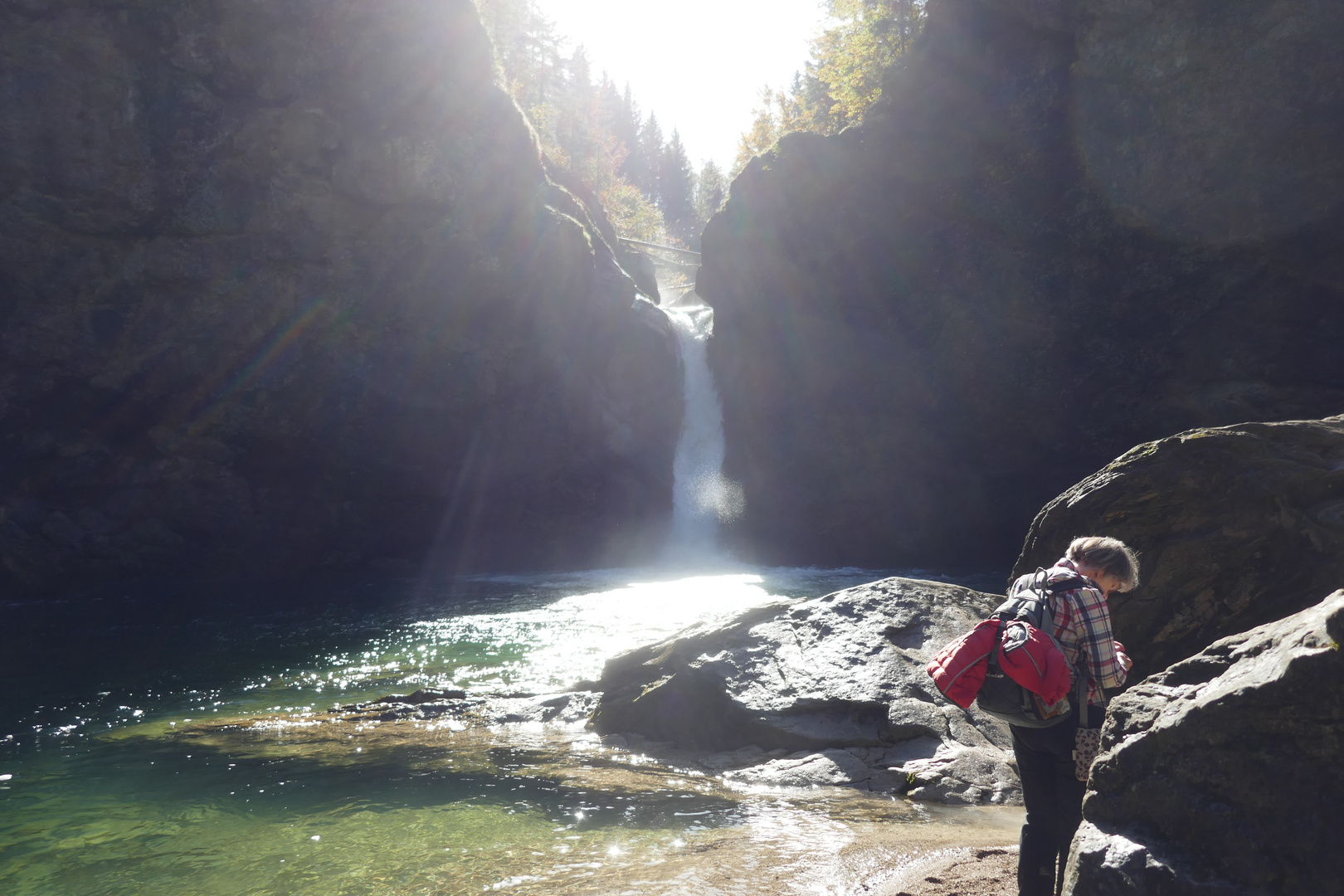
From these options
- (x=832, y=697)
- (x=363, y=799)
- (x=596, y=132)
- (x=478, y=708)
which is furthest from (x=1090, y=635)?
(x=596, y=132)

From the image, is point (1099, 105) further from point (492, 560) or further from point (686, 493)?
point (492, 560)

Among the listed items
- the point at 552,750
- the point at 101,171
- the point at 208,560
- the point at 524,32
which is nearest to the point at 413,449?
the point at 208,560

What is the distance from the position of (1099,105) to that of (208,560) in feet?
102

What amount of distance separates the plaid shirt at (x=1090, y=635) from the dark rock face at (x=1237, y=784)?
0.29 metres

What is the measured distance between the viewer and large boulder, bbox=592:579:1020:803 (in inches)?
283

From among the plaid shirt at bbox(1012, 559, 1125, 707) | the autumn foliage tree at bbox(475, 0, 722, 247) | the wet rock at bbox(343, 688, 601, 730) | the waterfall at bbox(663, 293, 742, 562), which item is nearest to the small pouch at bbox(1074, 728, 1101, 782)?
the plaid shirt at bbox(1012, 559, 1125, 707)

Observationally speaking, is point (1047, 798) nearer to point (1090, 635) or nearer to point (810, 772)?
point (1090, 635)

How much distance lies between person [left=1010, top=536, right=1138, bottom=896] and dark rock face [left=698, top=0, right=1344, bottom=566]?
21773mm

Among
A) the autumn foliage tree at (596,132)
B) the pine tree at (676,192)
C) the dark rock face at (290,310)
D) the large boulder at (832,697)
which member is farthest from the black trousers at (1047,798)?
the pine tree at (676,192)

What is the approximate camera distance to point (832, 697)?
26.5ft

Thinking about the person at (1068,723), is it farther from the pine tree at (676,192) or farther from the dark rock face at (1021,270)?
the pine tree at (676,192)

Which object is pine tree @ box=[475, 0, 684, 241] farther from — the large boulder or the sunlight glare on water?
the large boulder

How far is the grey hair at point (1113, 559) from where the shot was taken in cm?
407

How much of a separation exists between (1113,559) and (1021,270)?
23419 millimetres
